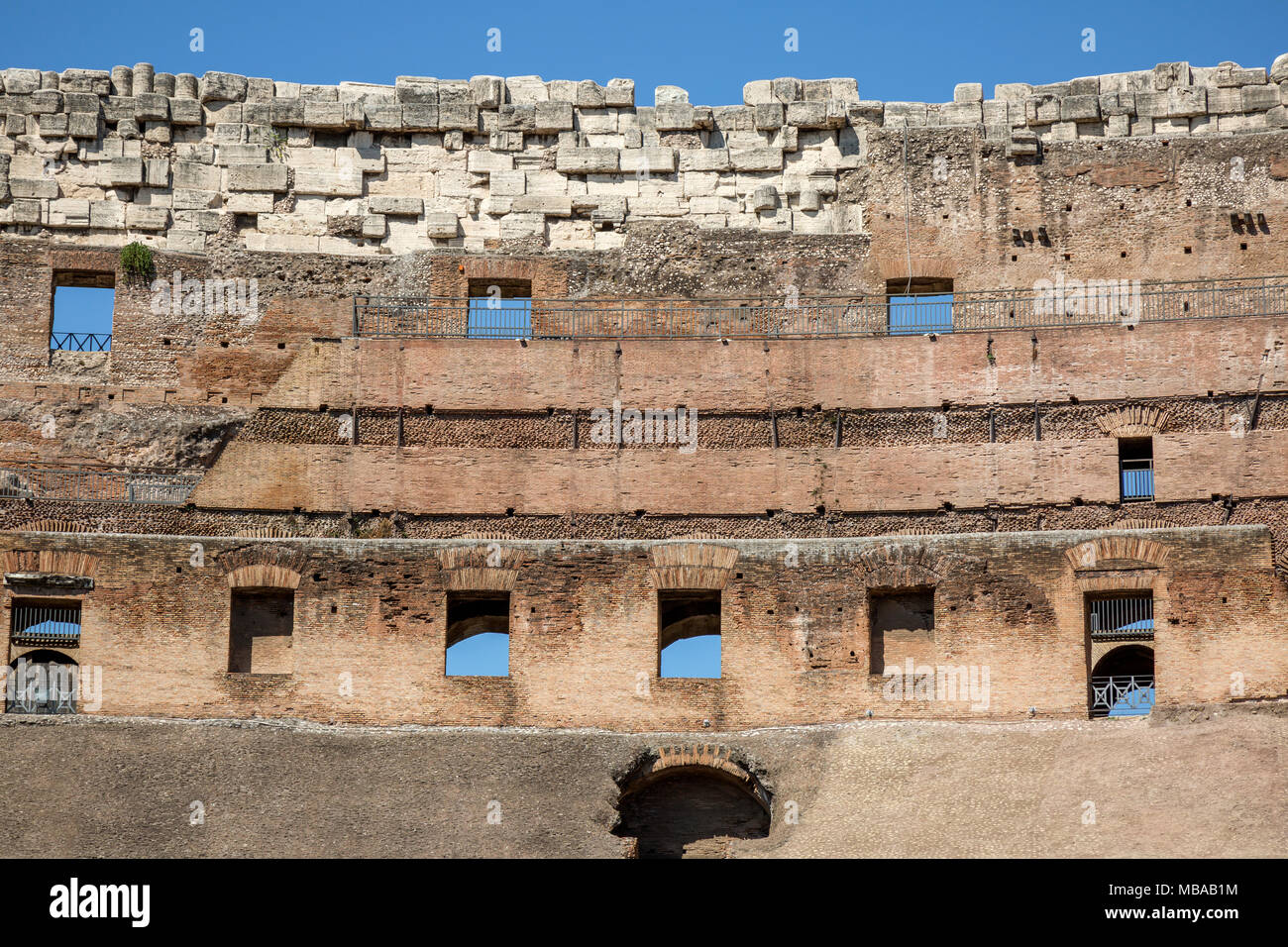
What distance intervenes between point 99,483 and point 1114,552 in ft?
50.7

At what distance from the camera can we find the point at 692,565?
28625 millimetres

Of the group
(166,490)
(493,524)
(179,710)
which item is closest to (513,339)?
(493,524)

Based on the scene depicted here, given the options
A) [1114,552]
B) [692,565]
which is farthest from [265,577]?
[1114,552]

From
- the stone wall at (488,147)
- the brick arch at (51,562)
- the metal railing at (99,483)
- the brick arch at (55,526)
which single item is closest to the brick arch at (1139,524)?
the stone wall at (488,147)

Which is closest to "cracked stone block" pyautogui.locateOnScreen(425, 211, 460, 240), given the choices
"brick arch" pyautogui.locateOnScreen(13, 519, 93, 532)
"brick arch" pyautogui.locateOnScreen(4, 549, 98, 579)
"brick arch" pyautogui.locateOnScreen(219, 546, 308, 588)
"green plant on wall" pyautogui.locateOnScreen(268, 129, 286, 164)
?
"green plant on wall" pyautogui.locateOnScreen(268, 129, 286, 164)

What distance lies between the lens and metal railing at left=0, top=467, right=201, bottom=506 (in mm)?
31875

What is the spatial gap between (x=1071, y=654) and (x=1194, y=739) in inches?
97.8

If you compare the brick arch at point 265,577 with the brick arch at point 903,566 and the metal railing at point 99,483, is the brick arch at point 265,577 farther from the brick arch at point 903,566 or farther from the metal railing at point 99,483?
the brick arch at point 903,566

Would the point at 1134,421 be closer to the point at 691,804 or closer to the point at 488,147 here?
the point at 691,804

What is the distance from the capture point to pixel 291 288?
34656mm

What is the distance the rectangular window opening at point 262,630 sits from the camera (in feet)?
94.5

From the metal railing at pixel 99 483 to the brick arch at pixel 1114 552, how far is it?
43.7ft

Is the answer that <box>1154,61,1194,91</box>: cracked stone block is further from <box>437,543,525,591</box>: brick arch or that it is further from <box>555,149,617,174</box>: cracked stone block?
<box>437,543,525,591</box>: brick arch

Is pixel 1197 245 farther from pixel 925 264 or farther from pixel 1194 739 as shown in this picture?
pixel 1194 739
